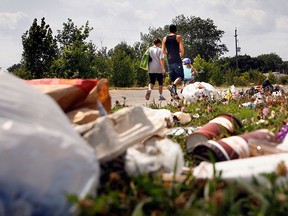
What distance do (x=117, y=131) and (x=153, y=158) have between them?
26 centimetres

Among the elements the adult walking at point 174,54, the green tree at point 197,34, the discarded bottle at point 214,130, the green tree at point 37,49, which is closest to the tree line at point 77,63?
the green tree at point 37,49

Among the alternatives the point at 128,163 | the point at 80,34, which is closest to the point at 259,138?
the point at 128,163

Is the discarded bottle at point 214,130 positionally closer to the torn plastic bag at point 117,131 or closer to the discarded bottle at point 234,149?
the discarded bottle at point 234,149

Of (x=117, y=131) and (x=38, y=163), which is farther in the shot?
(x=117, y=131)

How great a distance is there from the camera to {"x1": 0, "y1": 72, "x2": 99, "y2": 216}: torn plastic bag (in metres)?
1.65

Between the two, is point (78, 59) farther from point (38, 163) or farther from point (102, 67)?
point (38, 163)

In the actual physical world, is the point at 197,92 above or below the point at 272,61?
above

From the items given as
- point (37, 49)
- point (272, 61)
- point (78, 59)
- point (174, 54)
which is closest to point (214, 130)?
point (174, 54)

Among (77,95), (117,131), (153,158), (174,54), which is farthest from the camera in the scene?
(174,54)

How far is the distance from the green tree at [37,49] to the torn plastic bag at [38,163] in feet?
91.7

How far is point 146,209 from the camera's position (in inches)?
70.5

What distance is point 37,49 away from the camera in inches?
1184

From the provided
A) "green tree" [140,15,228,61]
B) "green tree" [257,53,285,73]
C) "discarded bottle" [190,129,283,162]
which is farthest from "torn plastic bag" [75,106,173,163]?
"green tree" [257,53,285,73]

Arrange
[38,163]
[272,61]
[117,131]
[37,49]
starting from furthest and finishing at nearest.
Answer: [272,61], [37,49], [117,131], [38,163]
